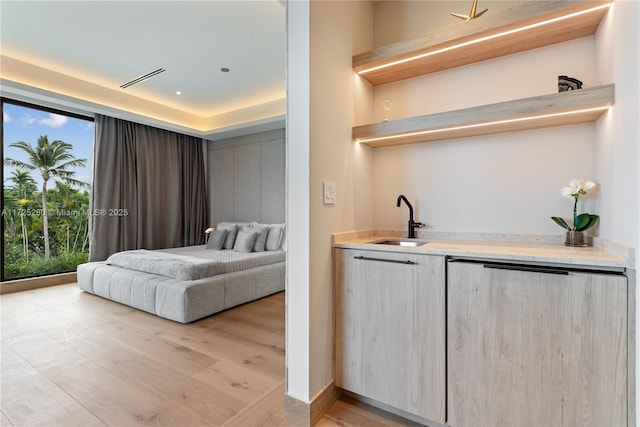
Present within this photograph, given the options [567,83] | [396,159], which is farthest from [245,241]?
[567,83]

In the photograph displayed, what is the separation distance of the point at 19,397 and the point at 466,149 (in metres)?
3.15

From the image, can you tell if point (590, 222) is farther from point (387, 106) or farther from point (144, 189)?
point (144, 189)

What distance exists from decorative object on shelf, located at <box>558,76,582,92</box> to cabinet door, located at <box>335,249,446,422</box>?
1167 mm

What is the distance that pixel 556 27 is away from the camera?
1.59 m

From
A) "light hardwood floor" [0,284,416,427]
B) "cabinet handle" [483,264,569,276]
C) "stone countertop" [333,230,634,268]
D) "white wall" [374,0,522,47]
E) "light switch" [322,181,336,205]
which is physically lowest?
"light hardwood floor" [0,284,416,427]

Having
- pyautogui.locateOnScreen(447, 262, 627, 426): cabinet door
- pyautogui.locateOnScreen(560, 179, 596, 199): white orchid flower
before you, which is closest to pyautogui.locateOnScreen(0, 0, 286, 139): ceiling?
pyautogui.locateOnScreen(560, 179, 596, 199): white orchid flower

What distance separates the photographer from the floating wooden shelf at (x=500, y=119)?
1.42 m

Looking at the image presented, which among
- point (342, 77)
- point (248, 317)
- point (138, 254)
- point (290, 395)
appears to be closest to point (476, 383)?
point (290, 395)

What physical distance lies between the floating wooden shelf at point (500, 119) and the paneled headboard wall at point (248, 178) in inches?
140

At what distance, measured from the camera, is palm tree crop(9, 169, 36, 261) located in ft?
14.1

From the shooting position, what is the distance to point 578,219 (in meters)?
→ 1.58

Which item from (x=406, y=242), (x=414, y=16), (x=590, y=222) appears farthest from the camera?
(x=414, y=16)

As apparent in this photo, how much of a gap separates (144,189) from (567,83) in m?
5.93

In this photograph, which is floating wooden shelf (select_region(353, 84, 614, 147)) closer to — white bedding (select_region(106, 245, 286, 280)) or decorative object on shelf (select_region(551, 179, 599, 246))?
decorative object on shelf (select_region(551, 179, 599, 246))
